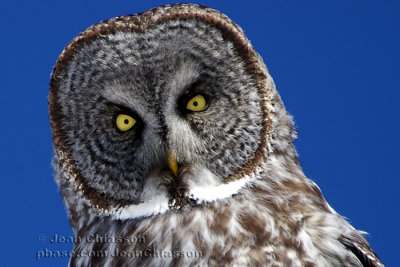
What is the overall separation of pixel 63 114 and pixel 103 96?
265mm

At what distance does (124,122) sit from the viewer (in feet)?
11.1

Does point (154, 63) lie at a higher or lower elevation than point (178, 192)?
higher

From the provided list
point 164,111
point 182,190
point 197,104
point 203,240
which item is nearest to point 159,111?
point 164,111

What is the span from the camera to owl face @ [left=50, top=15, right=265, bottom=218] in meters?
3.33

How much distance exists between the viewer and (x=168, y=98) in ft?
10.8

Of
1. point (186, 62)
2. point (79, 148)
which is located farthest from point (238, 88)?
point (79, 148)

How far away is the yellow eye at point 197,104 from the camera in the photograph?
3.35 m

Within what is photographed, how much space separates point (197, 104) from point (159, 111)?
17 cm

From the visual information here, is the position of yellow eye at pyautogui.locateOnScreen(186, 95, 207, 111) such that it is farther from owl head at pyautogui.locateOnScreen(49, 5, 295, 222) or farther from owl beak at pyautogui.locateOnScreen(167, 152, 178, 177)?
owl beak at pyautogui.locateOnScreen(167, 152, 178, 177)

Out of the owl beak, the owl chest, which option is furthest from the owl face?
the owl chest

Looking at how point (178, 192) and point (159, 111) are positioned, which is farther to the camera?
point (178, 192)

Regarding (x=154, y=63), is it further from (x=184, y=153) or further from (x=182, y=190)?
(x=182, y=190)

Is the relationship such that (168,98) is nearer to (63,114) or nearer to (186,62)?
(186,62)

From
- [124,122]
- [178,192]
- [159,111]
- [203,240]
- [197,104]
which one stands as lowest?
[203,240]
